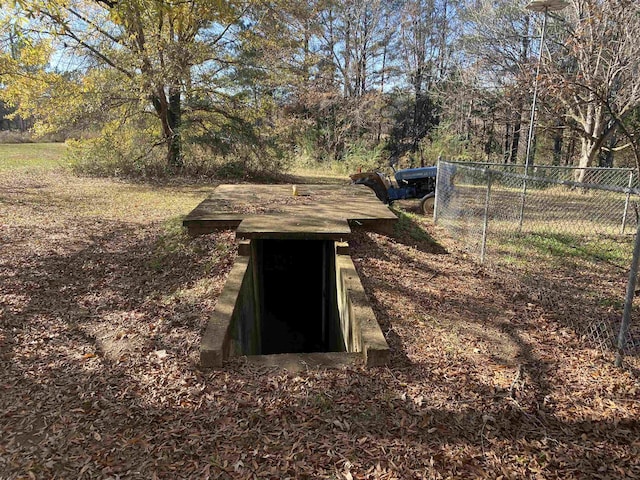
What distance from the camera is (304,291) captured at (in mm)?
7738

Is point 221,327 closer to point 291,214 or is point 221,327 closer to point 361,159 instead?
point 291,214

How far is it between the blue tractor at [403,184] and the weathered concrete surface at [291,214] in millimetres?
1973

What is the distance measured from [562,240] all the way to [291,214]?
4809 millimetres

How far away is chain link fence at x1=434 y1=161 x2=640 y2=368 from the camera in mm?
4230

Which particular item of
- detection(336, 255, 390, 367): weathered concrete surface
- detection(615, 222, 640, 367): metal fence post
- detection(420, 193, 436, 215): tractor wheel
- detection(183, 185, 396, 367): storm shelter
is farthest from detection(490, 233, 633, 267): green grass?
detection(615, 222, 640, 367): metal fence post

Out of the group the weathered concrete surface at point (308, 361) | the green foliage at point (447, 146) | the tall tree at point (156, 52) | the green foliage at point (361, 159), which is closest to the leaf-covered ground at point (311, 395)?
the weathered concrete surface at point (308, 361)

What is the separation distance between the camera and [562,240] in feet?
25.9

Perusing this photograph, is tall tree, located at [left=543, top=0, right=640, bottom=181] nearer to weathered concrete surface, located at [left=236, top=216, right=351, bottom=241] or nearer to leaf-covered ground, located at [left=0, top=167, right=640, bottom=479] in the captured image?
weathered concrete surface, located at [left=236, top=216, right=351, bottom=241]

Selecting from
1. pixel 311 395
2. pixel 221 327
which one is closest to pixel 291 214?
pixel 221 327

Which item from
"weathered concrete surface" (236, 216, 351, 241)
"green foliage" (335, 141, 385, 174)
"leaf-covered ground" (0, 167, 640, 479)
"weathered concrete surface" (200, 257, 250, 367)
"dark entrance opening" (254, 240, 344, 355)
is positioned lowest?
"dark entrance opening" (254, 240, 344, 355)

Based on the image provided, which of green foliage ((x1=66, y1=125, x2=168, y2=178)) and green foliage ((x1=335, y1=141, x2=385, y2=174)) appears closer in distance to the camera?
green foliage ((x1=66, y1=125, x2=168, y2=178))

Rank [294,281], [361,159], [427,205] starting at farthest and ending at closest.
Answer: [361,159] → [427,205] → [294,281]

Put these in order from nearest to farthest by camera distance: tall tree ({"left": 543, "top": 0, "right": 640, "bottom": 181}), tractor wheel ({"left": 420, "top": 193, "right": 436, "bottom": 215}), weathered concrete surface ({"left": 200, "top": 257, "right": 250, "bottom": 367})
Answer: weathered concrete surface ({"left": 200, "top": 257, "right": 250, "bottom": 367})
tall tree ({"left": 543, "top": 0, "right": 640, "bottom": 181})
tractor wheel ({"left": 420, "top": 193, "right": 436, "bottom": 215})

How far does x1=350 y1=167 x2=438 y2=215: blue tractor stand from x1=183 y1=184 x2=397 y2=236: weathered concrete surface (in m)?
1.97
